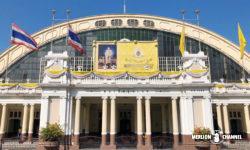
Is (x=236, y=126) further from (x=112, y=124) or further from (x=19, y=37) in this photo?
(x=19, y=37)

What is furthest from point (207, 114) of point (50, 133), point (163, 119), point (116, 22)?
point (116, 22)

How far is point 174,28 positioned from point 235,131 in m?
28.5

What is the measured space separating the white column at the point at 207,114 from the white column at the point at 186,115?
1.92 meters

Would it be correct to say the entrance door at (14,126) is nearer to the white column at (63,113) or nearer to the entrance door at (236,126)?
the white column at (63,113)

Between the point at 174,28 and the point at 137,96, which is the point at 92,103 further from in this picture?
the point at 174,28

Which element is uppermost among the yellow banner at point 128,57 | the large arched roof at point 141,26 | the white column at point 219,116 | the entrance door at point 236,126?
the large arched roof at point 141,26

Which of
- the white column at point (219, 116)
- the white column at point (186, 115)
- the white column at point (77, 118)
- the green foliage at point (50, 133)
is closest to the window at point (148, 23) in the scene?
the white column at point (219, 116)

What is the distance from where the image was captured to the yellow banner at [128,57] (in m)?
46.6

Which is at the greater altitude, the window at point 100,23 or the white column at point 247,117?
the window at point 100,23

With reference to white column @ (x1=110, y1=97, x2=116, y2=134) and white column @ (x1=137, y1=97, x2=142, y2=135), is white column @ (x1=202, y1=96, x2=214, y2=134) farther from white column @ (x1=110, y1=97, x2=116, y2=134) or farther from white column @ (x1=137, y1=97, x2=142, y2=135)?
white column @ (x1=110, y1=97, x2=116, y2=134)

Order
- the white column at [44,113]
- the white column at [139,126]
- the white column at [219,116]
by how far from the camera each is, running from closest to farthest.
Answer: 1. the white column at [44,113]
2. the white column at [139,126]
3. the white column at [219,116]

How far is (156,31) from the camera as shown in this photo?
6612 centimetres

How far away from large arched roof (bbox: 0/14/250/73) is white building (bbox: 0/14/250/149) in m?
0.25

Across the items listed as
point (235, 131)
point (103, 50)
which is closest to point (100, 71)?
point (103, 50)
